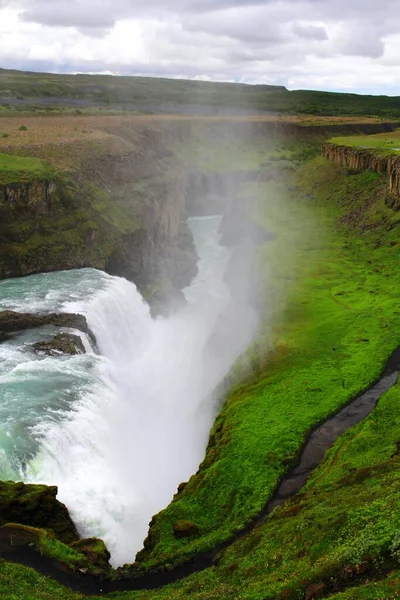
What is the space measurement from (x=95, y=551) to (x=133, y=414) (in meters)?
17.8

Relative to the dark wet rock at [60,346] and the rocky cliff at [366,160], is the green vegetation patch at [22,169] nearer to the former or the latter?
the dark wet rock at [60,346]

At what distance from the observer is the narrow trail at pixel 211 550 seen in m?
29.2

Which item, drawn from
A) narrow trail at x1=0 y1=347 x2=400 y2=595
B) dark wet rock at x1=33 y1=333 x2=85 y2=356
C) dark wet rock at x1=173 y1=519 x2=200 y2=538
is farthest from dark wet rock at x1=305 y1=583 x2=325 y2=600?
dark wet rock at x1=33 y1=333 x2=85 y2=356

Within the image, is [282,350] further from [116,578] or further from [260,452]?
[116,578]

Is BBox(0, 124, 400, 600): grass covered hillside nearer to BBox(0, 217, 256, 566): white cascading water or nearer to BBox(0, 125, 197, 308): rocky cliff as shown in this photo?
BBox(0, 217, 256, 566): white cascading water

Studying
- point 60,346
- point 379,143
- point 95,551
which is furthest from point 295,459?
point 379,143

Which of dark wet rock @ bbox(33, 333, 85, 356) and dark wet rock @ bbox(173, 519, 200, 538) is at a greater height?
dark wet rock @ bbox(33, 333, 85, 356)

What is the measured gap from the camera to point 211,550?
3134 cm

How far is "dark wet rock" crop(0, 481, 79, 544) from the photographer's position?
31.8 metres

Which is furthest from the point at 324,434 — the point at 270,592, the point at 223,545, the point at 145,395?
the point at 270,592

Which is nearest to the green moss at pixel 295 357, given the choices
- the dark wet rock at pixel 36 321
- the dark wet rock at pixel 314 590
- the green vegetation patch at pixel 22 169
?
the dark wet rock at pixel 314 590

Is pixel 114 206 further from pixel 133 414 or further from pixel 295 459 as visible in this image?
pixel 295 459

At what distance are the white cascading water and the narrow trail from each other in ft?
17.0

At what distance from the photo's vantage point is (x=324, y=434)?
4275 centimetres
